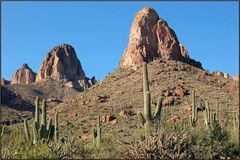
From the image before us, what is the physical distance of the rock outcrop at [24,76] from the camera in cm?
15370

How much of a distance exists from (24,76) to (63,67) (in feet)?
64.4

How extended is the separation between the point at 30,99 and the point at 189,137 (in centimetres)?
8853

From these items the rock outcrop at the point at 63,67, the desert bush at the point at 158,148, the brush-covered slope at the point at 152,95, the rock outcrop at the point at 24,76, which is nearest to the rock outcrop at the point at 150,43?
the brush-covered slope at the point at 152,95

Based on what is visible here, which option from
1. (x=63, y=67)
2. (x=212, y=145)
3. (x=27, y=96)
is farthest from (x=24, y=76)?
(x=212, y=145)

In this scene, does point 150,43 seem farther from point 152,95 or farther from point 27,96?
point 27,96

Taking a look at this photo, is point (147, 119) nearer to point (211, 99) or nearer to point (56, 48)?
point (211, 99)

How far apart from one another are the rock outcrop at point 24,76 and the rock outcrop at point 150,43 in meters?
76.4

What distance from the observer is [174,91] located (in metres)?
58.1

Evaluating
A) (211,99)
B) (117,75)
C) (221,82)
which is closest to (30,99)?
(117,75)

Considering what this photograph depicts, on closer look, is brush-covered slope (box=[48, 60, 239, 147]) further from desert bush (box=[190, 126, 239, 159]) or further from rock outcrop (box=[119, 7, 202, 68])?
desert bush (box=[190, 126, 239, 159])

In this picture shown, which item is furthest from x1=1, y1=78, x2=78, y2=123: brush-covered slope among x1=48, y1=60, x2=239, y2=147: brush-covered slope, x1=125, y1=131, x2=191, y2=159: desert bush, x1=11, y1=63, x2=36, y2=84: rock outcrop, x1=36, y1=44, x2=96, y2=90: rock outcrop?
x1=125, y1=131, x2=191, y2=159: desert bush

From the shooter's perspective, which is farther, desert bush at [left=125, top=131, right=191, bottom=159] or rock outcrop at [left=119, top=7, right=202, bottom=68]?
rock outcrop at [left=119, top=7, right=202, bottom=68]

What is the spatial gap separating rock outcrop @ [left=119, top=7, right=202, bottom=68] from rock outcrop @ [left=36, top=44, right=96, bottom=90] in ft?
183

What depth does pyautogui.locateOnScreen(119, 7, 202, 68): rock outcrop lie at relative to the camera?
77.8 meters
